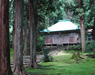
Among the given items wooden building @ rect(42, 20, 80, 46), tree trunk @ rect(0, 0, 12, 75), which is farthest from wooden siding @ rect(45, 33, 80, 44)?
tree trunk @ rect(0, 0, 12, 75)

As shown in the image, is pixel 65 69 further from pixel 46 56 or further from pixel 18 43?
pixel 46 56

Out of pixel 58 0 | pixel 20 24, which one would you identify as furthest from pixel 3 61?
pixel 58 0

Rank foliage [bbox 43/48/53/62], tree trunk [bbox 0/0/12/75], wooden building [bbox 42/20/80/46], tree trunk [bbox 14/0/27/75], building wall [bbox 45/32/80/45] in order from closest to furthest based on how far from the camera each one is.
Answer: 1. tree trunk [bbox 0/0/12/75]
2. tree trunk [bbox 14/0/27/75]
3. foliage [bbox 43/48/53/62]
4. wooden building [bbox 42/20/80/46]
5. building wall [bbox 45/32/80/45]

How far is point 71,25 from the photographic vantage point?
29859 millimetres

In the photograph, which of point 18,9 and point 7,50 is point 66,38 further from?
point 7,50

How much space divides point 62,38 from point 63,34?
3.07 ft

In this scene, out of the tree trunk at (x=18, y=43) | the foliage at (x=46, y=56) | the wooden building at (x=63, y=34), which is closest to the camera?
the tree trunk at (x=18, y=43)

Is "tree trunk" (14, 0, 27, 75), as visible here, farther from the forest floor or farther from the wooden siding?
the wooden siding

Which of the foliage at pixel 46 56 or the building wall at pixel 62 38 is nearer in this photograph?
the foliage at pixel 46 56

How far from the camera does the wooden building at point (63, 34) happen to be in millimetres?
28922

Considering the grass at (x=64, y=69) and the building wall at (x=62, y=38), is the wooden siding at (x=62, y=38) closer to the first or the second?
the building wall at (x=62, y=38)

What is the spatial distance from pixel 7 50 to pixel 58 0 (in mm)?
12109

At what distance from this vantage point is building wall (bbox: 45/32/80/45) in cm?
2925

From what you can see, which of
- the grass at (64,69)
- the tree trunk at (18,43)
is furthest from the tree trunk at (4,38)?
the grass at (64,69)
